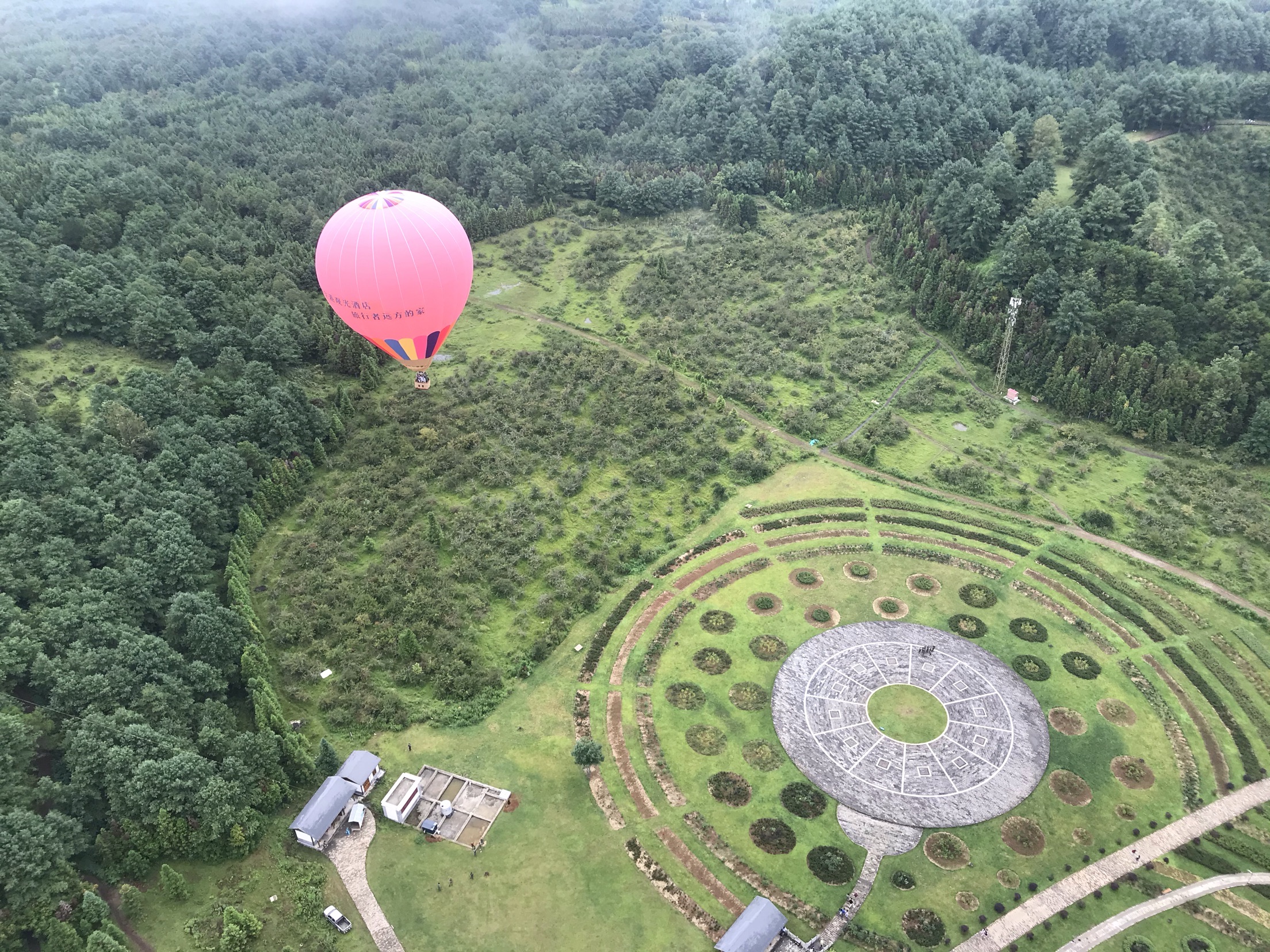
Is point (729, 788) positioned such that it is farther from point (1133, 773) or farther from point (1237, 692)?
point (1237, 692)

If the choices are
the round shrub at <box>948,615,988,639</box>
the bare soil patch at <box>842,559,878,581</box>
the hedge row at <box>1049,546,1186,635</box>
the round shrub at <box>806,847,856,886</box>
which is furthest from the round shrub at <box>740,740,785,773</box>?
the hedge row at <box>1049,546,1186,635</box>

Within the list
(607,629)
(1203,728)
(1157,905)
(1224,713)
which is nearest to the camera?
(1157,905)

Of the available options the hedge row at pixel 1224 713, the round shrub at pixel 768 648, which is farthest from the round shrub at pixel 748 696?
the hedge row at pixel 1224 713

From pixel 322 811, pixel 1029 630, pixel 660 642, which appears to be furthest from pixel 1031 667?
pixel 322 811

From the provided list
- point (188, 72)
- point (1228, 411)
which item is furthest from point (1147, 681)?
point (188, 72)

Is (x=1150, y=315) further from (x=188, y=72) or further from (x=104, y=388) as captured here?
(x=188, y=72)
